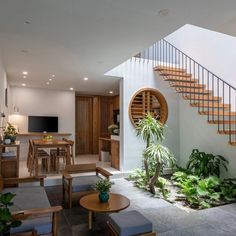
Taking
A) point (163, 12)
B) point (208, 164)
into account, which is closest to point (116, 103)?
point (208, 164)

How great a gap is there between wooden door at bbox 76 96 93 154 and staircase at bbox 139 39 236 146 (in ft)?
12.0

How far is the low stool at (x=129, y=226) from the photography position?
2.28 m

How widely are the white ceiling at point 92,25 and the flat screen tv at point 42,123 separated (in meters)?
3.41

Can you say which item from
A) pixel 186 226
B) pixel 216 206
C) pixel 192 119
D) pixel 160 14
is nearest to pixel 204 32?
pixel 192 119

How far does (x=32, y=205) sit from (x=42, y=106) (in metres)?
5.88

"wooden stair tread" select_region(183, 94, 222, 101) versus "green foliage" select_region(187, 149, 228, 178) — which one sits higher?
"wooden stair tread" select_region(183, 94, 222, 101)

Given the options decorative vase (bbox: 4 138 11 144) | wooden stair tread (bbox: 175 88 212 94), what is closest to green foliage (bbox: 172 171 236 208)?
wooden stair tread (bbox: 175 88 212 94)

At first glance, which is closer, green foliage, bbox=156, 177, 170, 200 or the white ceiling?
the white ceiling

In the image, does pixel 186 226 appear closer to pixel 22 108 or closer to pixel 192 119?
pixel 192 119

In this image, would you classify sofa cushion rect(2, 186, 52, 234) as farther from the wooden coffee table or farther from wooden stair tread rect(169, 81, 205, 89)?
wooden stair tread rect(169, 81, 205, 89)

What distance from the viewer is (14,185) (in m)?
3.73

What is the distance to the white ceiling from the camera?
8.39 feet

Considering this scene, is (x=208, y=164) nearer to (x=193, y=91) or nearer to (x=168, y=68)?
(x=193, y=91)

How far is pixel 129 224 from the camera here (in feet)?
7.66
